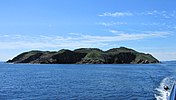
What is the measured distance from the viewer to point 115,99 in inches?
2453

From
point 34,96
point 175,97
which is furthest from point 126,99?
A: point 175,97

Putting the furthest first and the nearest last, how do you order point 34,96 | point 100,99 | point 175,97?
1. point 34,96
2. point 100,99
3. point 175,97

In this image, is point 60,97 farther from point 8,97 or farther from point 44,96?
point 8,97

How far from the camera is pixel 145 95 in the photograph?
69.2 m

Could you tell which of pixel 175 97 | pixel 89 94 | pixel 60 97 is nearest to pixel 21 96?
pixel 60 97

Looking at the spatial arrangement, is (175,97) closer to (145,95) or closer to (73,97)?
(73,97)

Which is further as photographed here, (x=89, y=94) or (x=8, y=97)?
(x=89, y=94)

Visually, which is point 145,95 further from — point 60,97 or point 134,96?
point 60,97

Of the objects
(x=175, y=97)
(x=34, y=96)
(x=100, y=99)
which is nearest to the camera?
(x=175, y=97)

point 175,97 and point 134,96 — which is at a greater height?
point 175,97

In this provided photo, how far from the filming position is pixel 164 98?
2559 inches

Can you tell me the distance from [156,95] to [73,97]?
1888 cm

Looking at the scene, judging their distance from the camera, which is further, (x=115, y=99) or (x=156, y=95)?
(x=156, y=95)

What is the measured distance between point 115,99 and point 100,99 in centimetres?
306
